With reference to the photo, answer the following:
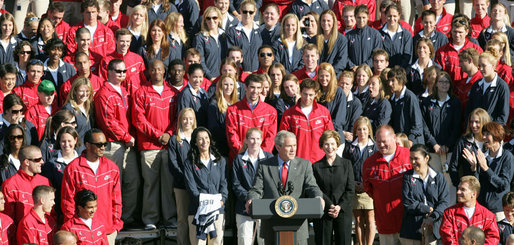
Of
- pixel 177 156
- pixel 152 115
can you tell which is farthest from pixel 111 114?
pixel 177 156

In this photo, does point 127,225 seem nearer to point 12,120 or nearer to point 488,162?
point 12,120

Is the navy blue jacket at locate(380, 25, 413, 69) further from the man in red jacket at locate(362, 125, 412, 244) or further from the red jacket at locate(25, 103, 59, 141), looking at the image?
the red jacket at locate(25, 103, 59, 141)

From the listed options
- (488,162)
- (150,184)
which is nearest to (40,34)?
(150,184)

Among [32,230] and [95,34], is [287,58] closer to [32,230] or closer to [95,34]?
[95,34]

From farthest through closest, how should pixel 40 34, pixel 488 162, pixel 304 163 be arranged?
1. pixel 40 34
2. pixel 488 162
3. pixel 304 163

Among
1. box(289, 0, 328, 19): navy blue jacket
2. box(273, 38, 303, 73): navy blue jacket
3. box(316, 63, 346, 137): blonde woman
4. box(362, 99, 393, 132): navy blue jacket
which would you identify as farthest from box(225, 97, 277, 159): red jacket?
box(289, 0, 328, 19): navy blue jacket

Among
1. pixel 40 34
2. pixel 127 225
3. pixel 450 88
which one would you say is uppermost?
pixel 40 34

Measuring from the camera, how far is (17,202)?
10.7 metres

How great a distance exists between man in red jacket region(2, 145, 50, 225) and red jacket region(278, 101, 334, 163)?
9.55ft

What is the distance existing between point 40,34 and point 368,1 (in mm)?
5129

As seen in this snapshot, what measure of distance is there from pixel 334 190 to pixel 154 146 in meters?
2.38

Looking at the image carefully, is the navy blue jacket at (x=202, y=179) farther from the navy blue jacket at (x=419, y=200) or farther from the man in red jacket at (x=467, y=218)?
the man in red jacket at (x=467, y=218)

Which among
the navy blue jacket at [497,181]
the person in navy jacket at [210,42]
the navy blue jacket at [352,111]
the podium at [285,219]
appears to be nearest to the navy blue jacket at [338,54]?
the navy blue jacket at [352,111]

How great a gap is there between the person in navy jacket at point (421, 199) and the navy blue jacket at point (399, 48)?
11.1ft
